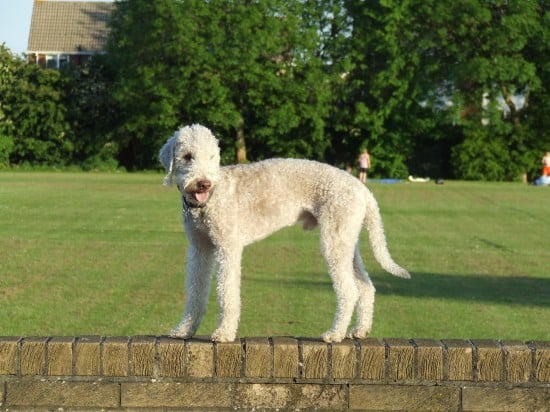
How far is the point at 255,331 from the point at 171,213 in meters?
15.8

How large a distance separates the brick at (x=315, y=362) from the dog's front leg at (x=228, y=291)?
36 centimetres

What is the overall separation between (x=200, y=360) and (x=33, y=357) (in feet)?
2.59

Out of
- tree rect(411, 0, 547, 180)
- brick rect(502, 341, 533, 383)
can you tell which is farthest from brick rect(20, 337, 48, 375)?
tree rect(411, 0, 547, 180)

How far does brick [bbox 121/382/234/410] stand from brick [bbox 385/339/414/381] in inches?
30.1

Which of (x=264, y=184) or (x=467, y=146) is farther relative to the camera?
(x=467, y=146)

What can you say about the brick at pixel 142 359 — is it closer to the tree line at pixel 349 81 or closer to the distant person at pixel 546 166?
the distant person at pixel 546 166

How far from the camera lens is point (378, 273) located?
14375 millimetres

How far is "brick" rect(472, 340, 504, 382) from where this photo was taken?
544 centimetres

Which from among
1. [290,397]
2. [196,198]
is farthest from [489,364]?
[196,198]

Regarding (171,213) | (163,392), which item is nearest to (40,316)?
(163,392)

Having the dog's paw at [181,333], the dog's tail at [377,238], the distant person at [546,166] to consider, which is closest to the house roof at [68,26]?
the distant person at [546,166]

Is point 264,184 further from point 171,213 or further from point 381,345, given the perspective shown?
point 171,213

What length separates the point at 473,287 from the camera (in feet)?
Result: 42.8

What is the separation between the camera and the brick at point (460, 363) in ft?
17.8
